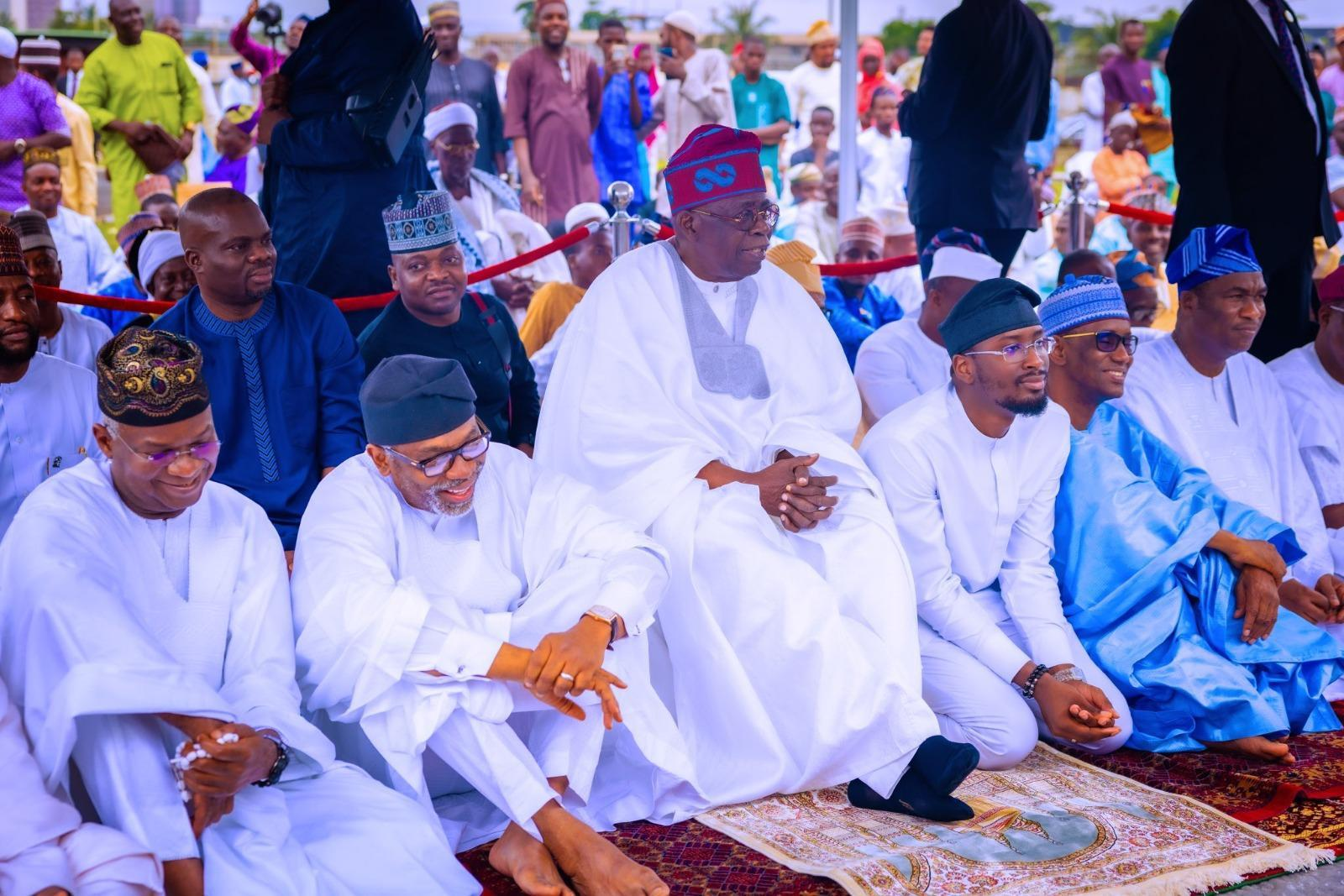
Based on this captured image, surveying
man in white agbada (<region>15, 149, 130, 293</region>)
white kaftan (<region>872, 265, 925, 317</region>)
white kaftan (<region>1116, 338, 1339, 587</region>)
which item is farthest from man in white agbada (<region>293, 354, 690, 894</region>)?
white kaftan (<region>872, 265, 925, 317</region>)

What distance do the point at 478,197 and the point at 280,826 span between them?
17.0ft

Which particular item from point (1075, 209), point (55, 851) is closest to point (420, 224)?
point (55, 851)

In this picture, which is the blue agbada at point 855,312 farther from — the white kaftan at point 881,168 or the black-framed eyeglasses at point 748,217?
the white kaftan at point 881,168

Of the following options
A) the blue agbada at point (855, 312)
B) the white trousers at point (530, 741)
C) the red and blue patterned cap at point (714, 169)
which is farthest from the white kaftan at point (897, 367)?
the white trousers at point (530, 741)

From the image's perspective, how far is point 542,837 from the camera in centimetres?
331

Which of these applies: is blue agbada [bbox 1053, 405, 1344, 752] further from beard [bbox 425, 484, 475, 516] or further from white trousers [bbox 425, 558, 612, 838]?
beard [bbox 425, 484, 475, 516]

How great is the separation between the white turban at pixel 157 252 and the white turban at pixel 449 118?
1.93 metres

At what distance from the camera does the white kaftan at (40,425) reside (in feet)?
13.2

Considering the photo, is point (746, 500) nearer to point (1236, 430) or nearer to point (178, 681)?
point (178, 681)

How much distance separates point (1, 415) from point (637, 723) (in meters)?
1.96

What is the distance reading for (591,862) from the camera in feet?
10.6

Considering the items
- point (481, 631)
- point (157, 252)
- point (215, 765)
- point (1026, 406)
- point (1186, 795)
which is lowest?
point (1186, 795)

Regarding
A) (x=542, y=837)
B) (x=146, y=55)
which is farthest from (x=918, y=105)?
(x=146, y=55)

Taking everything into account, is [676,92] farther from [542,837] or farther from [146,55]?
[542,837]
